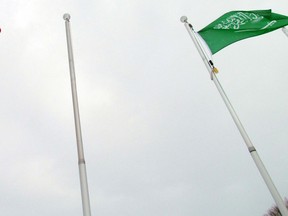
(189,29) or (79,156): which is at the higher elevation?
(189,29)

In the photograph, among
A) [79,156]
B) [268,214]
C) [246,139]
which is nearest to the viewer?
[79,156]

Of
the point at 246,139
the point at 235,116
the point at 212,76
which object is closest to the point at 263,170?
the point at 246,139

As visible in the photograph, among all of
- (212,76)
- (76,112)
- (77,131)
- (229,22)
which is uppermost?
(229,22)

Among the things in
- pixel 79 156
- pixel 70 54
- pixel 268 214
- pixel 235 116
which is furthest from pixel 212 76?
pixel 268 214

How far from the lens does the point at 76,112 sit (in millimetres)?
10758

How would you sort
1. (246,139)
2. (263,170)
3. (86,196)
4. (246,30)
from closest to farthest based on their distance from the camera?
(86,196), (263,170), (246,139), (246,30)

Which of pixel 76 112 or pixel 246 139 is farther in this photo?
pixel 246 139

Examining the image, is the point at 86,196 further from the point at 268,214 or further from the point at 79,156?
the point at 268,214

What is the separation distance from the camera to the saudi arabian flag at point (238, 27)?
14.7m

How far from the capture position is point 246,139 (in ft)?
39.3

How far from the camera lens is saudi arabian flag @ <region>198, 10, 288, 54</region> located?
14656 millimetres

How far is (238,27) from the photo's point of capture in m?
14.9

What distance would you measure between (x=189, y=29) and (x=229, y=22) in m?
2.04

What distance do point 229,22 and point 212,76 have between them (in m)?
3.29
